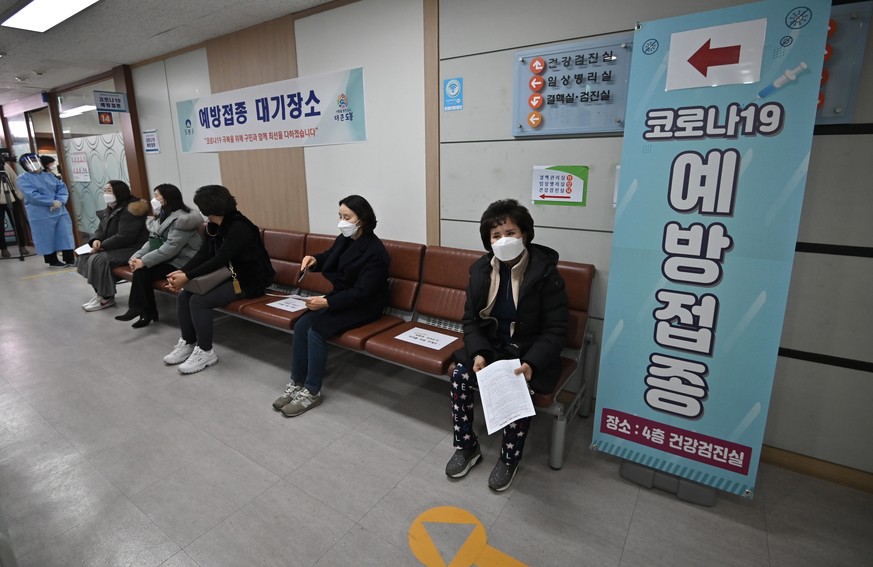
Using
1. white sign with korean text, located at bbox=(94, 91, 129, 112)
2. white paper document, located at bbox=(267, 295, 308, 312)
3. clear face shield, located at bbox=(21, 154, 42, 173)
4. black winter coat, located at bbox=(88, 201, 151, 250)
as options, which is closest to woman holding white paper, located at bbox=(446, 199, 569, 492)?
white paper document, located at bbox=(267, 295, 308, 312)

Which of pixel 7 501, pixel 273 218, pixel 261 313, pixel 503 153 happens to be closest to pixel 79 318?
pixel 273 218

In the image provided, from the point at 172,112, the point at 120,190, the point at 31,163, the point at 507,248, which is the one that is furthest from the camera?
the point at 31,163

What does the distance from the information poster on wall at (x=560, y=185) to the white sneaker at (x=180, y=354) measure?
3.00m

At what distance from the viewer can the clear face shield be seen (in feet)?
21.6

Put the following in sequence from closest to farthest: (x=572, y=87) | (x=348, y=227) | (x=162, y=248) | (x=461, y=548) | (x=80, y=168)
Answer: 1. (x=461, y=548)
2. (x=572, y=87)
3. (x=348, y=227)
4. (x=162, y=248)
5. (x=80, y=168)

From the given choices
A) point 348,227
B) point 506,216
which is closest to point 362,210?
point 348,227

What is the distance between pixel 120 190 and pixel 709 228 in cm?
557

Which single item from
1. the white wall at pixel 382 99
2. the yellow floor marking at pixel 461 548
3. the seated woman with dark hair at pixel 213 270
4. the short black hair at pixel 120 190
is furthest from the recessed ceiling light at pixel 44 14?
the yellow floor marking at pixel 461 548

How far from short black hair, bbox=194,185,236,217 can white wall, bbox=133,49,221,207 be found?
5.54 ft

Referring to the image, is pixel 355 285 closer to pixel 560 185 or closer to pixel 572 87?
pixel 560 185

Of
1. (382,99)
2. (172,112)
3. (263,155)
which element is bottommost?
(263,155)

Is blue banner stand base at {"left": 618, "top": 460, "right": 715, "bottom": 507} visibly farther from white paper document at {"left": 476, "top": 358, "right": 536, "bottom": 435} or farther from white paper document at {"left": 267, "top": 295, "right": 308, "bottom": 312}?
white paper document at {"left": 267, "top": 295, "right": 308, "bottom": 312}

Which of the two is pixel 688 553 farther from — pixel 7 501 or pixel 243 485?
pixel 7 501

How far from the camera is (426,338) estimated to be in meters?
2.70
